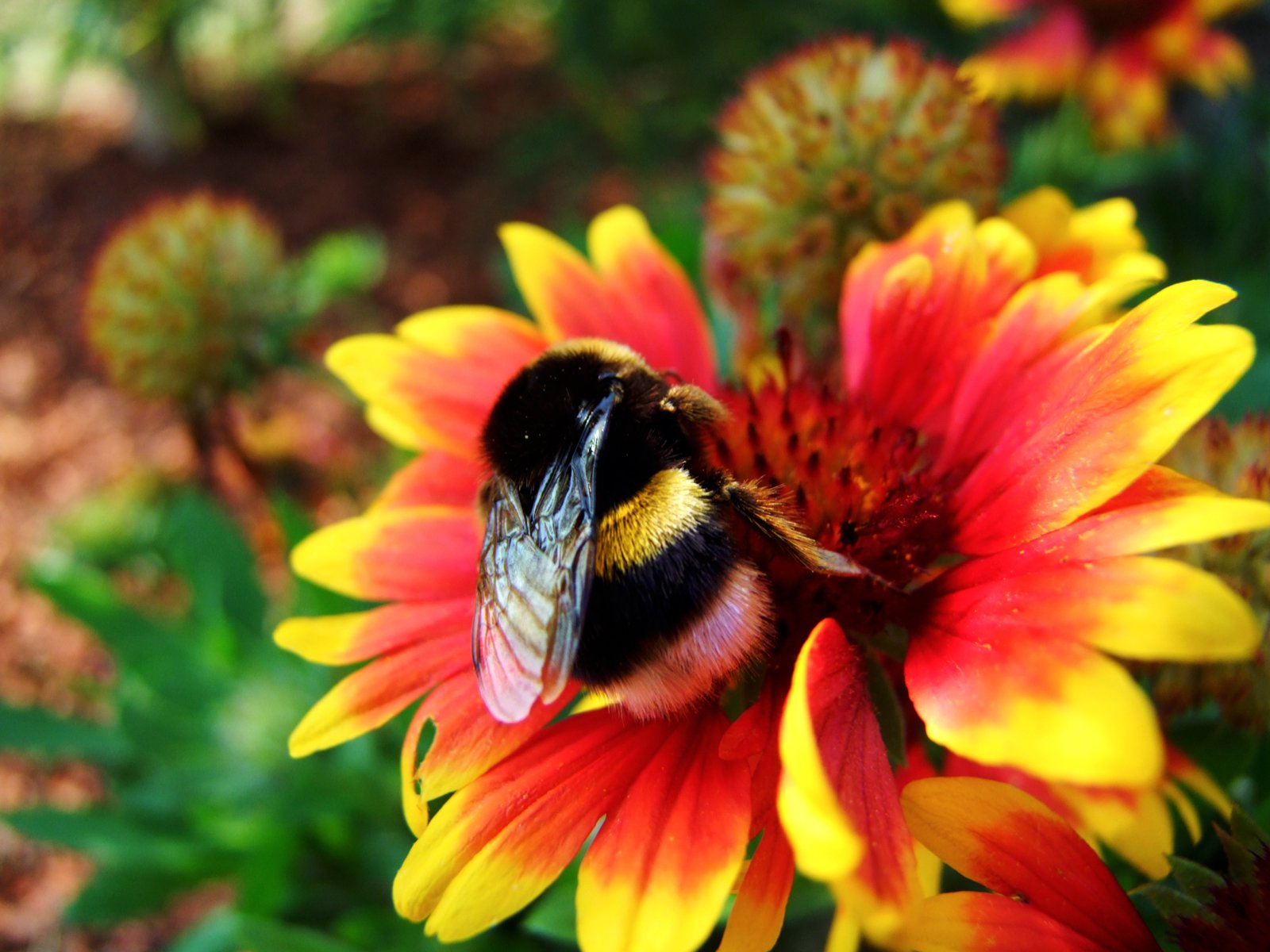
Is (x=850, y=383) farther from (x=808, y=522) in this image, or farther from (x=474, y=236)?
(x=474, y=236)

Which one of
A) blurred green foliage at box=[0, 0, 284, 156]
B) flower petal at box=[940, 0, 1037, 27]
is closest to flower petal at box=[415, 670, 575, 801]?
flower petal at box=[940, 0, 1037, 27]

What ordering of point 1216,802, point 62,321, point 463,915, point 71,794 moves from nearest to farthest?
1. point 463,915
2. point 1216,802
3. point 71,794
4. point 62,321

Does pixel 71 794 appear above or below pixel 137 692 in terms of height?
below

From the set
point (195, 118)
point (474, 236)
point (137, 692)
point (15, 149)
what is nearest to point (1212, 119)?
point (474, 236)

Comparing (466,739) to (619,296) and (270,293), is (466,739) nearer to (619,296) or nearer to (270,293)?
(619,296)

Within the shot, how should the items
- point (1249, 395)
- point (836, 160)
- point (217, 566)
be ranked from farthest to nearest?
1. point (217, 566)
2. point (1249, 395)
3. point (836, 160)

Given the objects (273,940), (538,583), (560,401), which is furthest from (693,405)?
(273,940)

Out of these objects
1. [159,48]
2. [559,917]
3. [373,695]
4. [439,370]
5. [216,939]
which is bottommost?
[216,939]

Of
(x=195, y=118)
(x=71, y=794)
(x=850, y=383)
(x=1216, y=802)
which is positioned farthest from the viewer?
(x=195, y=118)
